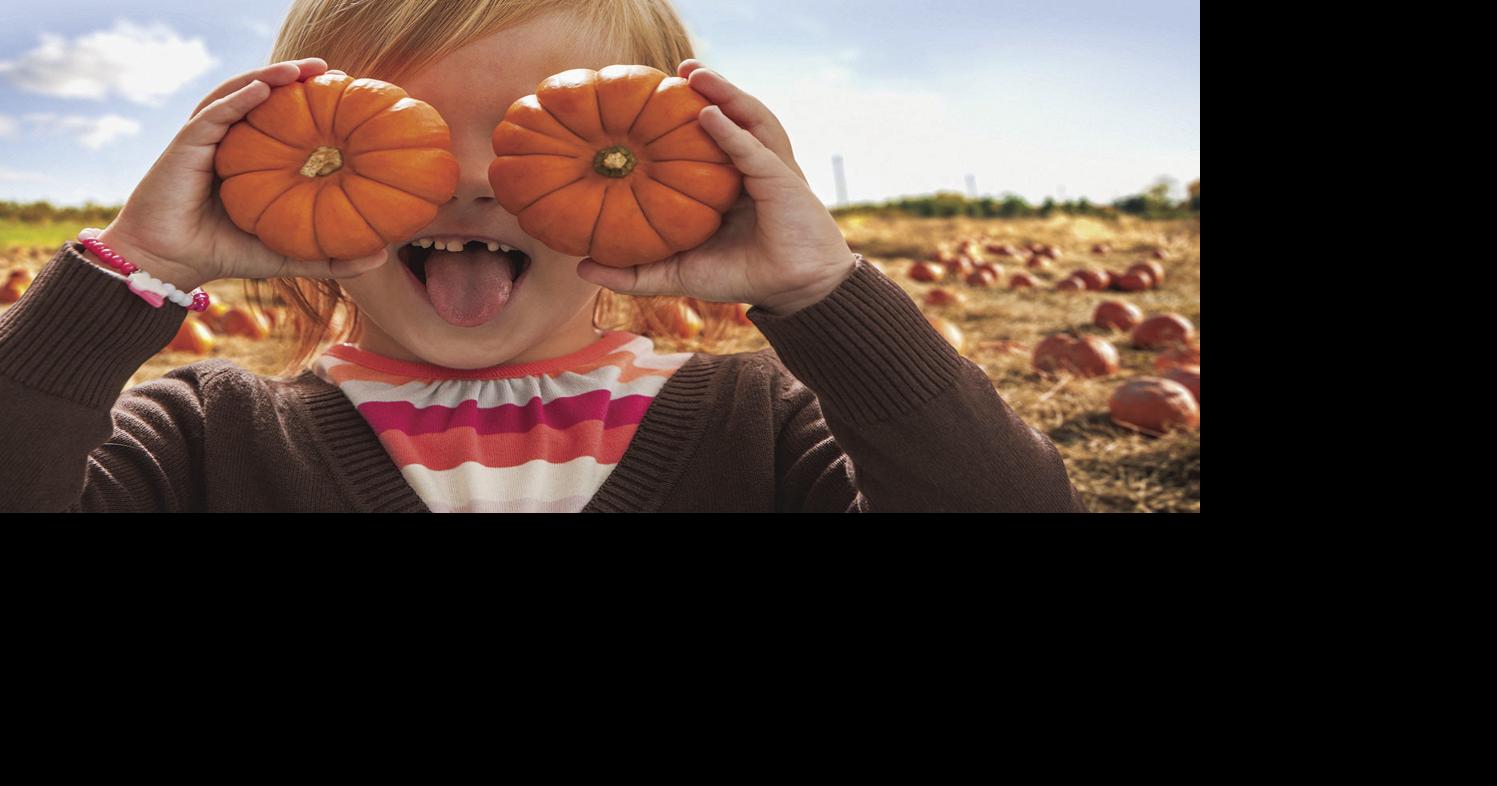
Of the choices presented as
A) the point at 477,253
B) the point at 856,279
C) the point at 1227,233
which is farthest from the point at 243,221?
the point at 1227,233

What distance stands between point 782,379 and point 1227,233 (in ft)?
2.82

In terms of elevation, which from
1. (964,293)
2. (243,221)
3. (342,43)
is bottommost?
(964,293)

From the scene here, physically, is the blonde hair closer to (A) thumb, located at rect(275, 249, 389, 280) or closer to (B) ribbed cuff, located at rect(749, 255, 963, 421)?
(A) thumb, located at rect(275, 249, 389, 280)

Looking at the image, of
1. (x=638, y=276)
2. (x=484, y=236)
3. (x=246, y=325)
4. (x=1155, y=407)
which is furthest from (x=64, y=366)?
(x=246, y=325)

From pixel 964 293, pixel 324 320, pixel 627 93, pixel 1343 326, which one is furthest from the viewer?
pixel 964 293

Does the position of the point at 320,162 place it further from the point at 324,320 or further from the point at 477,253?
the point at 324,320

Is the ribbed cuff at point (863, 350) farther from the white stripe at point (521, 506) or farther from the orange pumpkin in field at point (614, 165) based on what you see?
the white stripe at point (521, 506)

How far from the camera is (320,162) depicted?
99 cm

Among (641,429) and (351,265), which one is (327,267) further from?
(641,429)

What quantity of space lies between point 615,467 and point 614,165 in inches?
17.4

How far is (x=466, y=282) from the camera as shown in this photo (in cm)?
125

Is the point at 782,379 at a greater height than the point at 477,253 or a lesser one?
lesser

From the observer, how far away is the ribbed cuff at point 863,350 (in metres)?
1.06

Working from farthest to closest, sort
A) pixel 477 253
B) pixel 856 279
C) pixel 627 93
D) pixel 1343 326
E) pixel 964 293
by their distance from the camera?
pixel 964 293, pixel 477 253, pixel 856 279, pixel 627 93, pixel 1343 326
